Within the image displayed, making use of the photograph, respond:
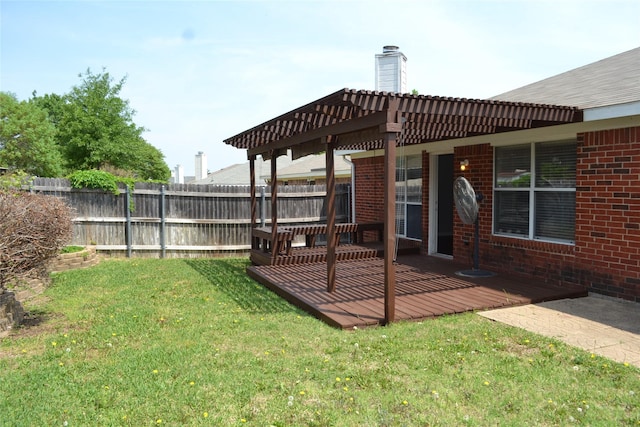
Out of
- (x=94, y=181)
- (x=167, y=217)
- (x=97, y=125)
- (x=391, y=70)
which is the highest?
(x=97, y=125)

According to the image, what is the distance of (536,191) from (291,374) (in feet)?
17.1

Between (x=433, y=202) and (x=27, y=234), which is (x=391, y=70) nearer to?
(x=433, y=202)

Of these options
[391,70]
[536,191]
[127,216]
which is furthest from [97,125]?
[536,191]

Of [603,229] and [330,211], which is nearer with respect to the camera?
[603,229]

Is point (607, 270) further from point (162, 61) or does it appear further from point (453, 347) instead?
point (162, 61)

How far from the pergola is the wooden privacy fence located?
375cm

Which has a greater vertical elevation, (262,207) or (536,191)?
(536,191)

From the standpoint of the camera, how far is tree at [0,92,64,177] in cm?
2853

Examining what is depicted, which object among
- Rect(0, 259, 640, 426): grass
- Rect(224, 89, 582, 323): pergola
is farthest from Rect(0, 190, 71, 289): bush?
Rect(224, 89, 582, 323): pergola

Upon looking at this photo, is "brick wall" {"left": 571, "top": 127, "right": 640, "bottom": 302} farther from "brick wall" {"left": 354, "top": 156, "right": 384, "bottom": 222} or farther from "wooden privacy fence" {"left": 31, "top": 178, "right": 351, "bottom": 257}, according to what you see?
"wooden privacy fence" {"left": 31, "top": 178, "right": 351, "bottom": 257}

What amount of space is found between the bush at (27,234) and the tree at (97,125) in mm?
21596

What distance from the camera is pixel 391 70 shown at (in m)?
13.2

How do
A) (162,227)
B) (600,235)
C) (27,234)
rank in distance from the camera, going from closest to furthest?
(27,234), (600,235), (162,227)

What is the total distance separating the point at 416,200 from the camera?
33.3 ft
